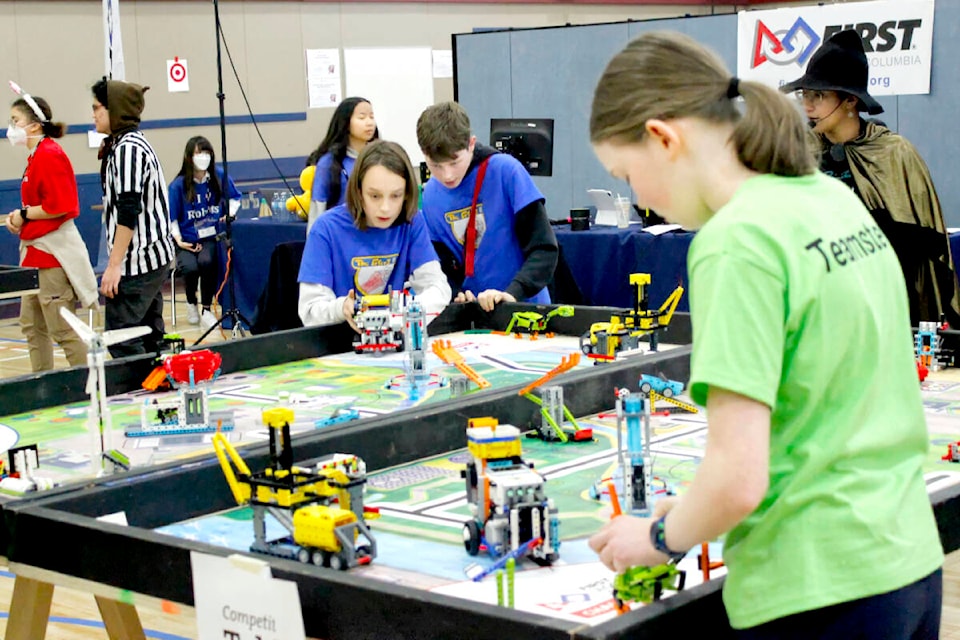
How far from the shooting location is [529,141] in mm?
6672

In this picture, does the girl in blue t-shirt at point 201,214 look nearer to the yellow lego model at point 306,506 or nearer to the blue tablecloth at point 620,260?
the blue tablecloth at point 620,260

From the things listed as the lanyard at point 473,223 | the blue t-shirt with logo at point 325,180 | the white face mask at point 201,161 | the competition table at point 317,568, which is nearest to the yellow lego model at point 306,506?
the competition table at point 317,568

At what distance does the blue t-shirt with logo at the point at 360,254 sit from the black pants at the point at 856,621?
91.8 inches

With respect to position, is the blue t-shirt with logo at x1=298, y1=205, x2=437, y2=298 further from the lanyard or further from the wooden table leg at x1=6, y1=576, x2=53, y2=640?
the wooden table leg at x1=6, y1=576, x2=53, y2=640

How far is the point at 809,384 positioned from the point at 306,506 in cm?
71

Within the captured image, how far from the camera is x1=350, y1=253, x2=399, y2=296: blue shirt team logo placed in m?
3.46

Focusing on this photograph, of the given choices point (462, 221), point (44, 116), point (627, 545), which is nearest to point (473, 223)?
point (462, 221)

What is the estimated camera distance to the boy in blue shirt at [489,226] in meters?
3.82

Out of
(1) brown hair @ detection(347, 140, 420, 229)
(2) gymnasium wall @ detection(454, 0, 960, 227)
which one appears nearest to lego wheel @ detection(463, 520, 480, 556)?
(1) brown hair @ detection(347, 140, 420, 229)

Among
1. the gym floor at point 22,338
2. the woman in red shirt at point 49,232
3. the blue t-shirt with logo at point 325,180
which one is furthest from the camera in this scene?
the gym floor at point 22,338

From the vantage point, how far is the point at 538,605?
1.47 m

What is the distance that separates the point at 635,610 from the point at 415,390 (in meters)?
1.47

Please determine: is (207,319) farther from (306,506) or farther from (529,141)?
(306,506)

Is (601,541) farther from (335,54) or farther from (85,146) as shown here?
(335,54)
